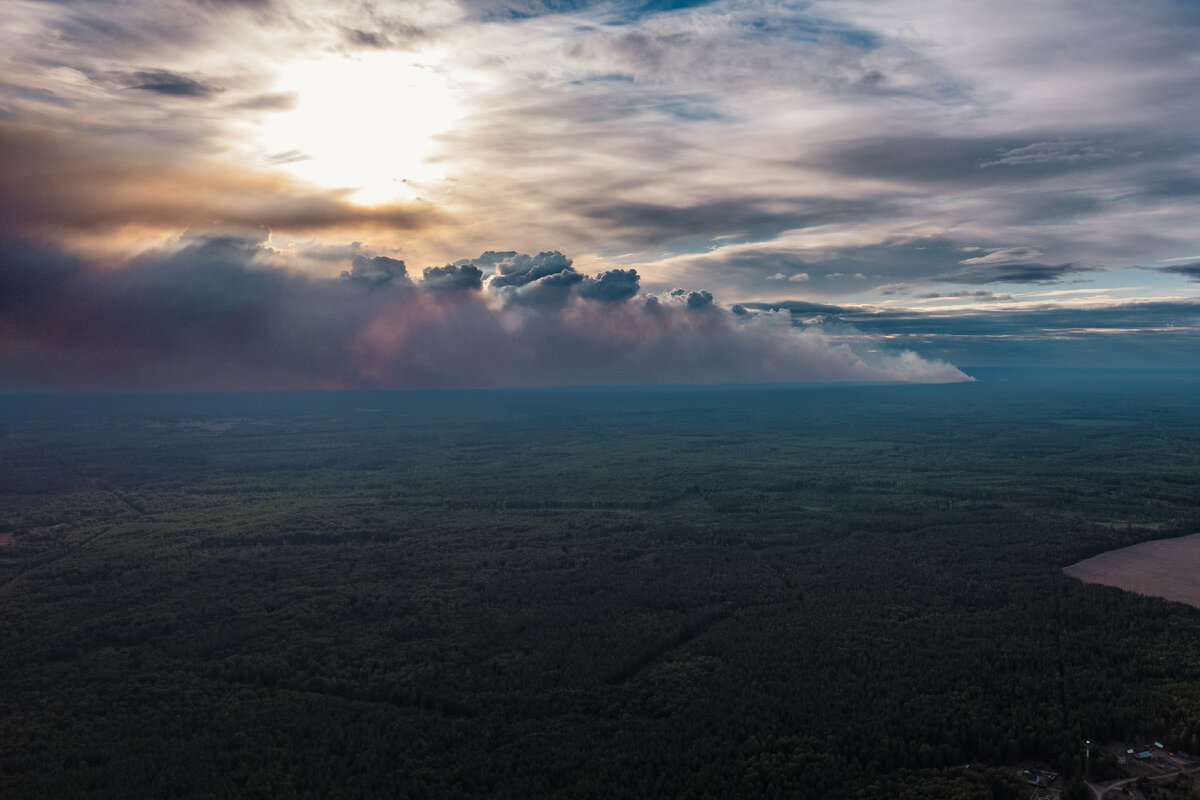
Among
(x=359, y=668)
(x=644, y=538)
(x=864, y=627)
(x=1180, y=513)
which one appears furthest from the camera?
(x=1180, y=513)

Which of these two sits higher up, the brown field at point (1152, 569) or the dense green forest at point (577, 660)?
the dense green forest at point (577, 660)

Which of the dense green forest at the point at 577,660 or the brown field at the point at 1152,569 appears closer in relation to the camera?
the dense green forest at the point at 577,660

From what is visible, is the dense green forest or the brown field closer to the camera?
the dense green forest

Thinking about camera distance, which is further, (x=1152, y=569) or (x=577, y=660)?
(x=1152, y=569)

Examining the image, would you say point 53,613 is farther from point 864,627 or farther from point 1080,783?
point 1080,783

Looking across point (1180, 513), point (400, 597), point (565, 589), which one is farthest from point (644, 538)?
point (1180, 513)

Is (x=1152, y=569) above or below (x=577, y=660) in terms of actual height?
below

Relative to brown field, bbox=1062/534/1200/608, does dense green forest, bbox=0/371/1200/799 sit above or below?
above

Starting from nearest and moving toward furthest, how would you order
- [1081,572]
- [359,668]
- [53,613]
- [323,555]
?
[359,668] → [53,613] → [1081,572] → [323,555]
